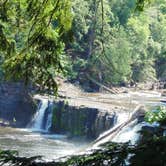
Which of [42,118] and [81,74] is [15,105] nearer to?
[42,118]

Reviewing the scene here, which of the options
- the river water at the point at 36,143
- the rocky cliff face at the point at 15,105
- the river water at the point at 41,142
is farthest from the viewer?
the rocky cliff face at the point at 15,105

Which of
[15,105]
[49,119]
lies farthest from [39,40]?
[15,105]

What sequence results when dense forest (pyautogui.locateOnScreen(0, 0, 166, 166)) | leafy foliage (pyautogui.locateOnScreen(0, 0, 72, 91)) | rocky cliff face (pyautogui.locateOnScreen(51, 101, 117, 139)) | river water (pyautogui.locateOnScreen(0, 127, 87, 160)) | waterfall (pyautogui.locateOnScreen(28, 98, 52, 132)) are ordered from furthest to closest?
waterfall (pyautogui.locateOnScreen(28, 98, 52, 132)) → rocky cliff face (pyautogui.locateOnScreen(51, 101, 117, 139)) → river water (pyautogui.locateOnScreen(0, 127, 87, 160)) → leafy foliage (pyautogui.locateOnScreen(0, 0, 72, 91)) → dense forest (pyautogui.locateOnScreen(0, 0, 166, 166))

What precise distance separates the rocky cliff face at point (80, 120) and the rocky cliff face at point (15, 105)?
1.84m

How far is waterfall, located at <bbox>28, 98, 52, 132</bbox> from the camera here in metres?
27.6

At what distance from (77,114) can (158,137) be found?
945 inches

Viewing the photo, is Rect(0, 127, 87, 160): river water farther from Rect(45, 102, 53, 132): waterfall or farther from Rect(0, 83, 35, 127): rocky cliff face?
Rect(0, 83, 35, 127): rocky cliff face

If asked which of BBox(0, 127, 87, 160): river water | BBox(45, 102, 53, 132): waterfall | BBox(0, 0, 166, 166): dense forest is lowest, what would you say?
BBox(0, 127, 87, 160): river water

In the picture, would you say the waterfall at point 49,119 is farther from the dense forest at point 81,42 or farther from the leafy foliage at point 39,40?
the leafy foliage at point 39,40

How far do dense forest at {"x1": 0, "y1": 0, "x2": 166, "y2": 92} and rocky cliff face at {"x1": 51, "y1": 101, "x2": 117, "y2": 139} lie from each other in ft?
13.2

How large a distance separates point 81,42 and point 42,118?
18.5 meters

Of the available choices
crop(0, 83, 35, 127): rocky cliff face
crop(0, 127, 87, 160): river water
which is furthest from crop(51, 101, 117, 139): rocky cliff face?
crop(0, 83, 35, 127): rocky cliff face

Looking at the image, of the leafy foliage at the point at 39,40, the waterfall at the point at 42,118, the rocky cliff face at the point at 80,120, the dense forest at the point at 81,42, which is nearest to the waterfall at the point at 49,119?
the waterfall at the point at 42,118

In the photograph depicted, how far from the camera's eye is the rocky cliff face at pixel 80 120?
2588 cm
